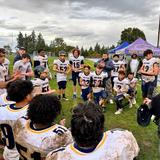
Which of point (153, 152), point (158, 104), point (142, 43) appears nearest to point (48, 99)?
point (158, 104)

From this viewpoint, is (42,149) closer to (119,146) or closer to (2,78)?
(119,146)

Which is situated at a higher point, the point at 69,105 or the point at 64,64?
the point at 64,64

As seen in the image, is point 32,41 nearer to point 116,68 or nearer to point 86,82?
point 116,68

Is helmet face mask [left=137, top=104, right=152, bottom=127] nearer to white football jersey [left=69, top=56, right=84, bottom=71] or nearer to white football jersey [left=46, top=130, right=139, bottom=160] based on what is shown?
white football jersey [left=46, top=130, right=139, bottom=160]

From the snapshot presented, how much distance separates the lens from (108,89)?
38.0 ft

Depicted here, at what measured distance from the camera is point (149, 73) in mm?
10438

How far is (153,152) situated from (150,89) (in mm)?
3980

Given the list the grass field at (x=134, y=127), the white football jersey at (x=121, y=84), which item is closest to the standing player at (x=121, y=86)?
the white football jersey at (x=121, y=84)

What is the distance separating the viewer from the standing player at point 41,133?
2879mm

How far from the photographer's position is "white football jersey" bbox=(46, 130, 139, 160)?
2.29 metres

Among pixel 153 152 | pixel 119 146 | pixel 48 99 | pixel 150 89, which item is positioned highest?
pixel 48 99

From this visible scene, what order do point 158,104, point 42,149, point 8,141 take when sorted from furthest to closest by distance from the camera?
1. point 158,104
2. point 8,141
3. point 42,149

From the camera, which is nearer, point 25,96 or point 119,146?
point 119,146

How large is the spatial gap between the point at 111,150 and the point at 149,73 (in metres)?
8.42
